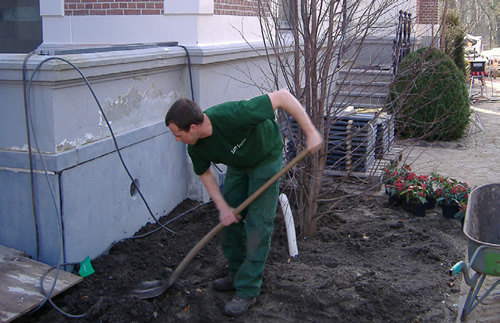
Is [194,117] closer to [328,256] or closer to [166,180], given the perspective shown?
[328,256]

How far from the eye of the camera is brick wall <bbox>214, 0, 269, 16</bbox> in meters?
6.35

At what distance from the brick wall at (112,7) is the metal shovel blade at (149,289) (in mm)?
3382

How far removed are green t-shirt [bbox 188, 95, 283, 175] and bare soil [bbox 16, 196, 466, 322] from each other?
0.99 meters

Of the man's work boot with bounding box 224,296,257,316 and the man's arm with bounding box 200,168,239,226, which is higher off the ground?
the man's arm with bounding box 200,168,239,226

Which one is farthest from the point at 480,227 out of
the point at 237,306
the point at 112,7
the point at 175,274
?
the point at 112,7

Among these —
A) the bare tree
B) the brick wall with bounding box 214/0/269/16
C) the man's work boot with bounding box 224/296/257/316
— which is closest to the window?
the brick wall with bounding box 214/0/269/16

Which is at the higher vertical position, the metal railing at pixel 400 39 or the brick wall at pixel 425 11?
the brick wall at pixel 425 11

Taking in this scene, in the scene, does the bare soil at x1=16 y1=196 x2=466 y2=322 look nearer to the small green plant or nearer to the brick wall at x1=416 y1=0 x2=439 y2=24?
the small green plant

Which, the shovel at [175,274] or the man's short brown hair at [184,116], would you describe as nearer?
the man's short brown hair at [184,116]

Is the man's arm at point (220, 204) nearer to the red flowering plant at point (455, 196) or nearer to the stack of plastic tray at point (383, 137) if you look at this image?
the stack of plastic tray at point (383, 137)

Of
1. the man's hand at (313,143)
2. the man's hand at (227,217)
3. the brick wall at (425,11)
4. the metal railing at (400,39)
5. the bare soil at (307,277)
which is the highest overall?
the brick wall at (425,11)

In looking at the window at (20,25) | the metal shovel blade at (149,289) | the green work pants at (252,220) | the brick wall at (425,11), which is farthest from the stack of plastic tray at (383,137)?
the brick wall at (425,11)

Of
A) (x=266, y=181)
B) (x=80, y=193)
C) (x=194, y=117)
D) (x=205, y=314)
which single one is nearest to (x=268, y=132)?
(x=266, y=181)

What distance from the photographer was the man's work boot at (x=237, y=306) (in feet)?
11.9
